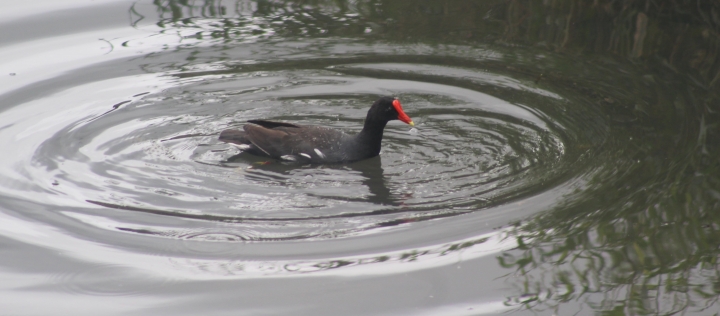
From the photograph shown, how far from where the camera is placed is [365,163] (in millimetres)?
6426

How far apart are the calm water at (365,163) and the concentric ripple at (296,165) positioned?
3 centimetres

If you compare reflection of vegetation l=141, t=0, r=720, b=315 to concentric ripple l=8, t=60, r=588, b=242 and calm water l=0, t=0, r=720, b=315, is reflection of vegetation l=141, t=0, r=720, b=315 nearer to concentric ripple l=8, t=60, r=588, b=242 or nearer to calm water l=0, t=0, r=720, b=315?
calm water l=0, t=0, r=720, b=315

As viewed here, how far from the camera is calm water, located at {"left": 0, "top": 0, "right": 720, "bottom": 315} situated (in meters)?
4.35

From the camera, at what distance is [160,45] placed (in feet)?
29.2

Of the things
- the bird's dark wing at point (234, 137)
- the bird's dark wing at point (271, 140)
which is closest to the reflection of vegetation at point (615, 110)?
the bird's dark wing at point (271, 140)

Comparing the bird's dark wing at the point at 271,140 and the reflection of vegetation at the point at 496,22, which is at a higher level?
the reflection of vegetation at the point at 496,22

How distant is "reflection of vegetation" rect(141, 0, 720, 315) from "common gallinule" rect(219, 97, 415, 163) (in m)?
1.74

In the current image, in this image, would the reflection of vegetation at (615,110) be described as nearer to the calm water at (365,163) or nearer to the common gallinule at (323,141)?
the calm water at (365,163)

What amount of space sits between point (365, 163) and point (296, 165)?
56cm

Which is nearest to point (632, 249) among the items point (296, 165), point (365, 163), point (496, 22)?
point (365, 163)

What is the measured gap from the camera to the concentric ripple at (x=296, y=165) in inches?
204

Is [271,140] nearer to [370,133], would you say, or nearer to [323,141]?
[323,141]

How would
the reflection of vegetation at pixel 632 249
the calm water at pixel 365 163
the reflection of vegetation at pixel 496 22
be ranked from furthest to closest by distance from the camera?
1. the reflection of vegetation at pixel 496 22
2. the calm water at pixel 365 163
3. the reflection of vegetation at pixel 632 249

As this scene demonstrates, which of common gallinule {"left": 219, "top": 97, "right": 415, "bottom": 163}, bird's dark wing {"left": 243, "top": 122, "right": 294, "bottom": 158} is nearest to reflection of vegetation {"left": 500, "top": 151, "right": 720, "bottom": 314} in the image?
common gallinule {"left": 219, "top": 97, "right": 415, "bottom": 163}
